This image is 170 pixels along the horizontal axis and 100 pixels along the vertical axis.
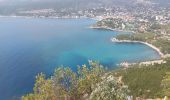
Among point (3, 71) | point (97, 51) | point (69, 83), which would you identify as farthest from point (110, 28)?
point (69, 83)

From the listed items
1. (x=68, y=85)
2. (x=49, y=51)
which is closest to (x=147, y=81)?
(x=68, y=85)

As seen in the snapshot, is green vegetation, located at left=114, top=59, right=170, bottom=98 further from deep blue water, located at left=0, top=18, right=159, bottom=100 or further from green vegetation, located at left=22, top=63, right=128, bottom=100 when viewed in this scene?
deep blue water, located at left=0, top=18, right=159, bottom=100

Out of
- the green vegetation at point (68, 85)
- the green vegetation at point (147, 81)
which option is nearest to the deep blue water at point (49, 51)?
the green vegetation at point (147, 81)

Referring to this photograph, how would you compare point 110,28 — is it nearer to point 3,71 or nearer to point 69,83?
point 3,71

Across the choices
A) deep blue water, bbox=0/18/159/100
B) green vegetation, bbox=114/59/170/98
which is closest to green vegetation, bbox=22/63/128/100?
green vegetation, bbox=114/59/170/98

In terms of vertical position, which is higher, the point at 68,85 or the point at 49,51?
the point at 68,85

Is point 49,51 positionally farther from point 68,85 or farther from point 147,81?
point 68,85
